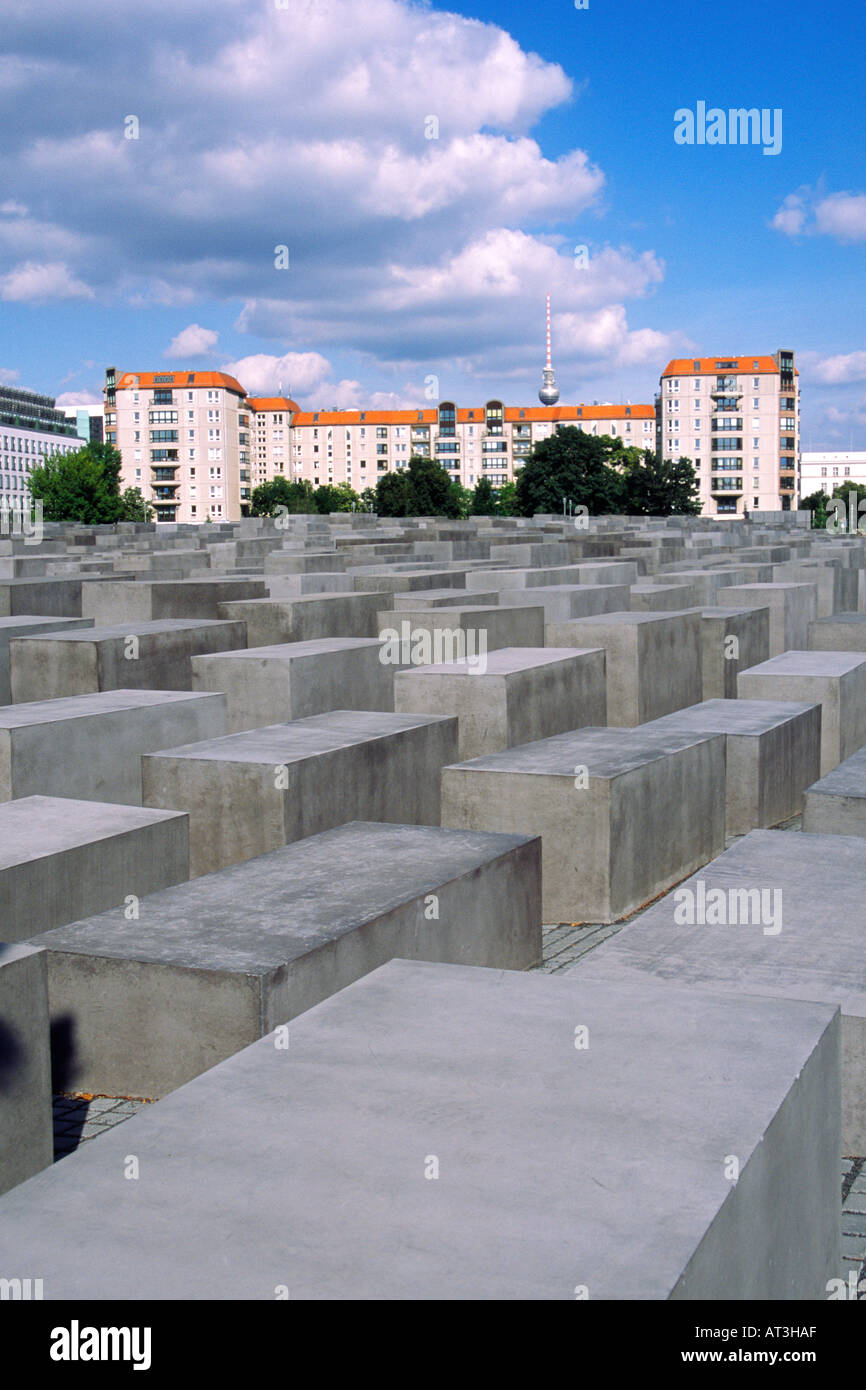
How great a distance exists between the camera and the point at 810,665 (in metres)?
14.0

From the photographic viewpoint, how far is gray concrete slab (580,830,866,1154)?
5.48 metres

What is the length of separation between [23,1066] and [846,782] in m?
6.09

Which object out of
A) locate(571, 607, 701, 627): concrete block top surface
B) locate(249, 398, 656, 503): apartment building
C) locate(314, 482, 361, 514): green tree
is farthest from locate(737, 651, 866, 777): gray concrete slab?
locate(249, 398, 656, 503): apartment building

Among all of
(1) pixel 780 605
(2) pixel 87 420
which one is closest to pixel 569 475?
(1) pixel 780 605

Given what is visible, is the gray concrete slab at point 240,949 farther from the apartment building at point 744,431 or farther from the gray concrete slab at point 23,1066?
the apartment building at point 744,431

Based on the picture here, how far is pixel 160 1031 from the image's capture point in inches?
230

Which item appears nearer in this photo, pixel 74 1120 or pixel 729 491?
pixel 74 1120

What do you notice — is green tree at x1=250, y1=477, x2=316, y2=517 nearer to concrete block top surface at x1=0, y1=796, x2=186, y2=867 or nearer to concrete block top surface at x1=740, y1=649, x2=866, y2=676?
concrete block top surface at x1=740, y1=649, x2=866, y2=676

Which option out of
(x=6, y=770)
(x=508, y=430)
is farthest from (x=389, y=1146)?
(x=508, y=430)

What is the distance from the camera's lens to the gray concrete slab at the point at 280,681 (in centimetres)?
1131

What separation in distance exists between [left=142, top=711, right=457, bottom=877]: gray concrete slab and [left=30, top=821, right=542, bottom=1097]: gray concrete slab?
1148mm

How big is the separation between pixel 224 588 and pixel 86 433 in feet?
540

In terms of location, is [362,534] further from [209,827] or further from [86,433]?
[86,433]

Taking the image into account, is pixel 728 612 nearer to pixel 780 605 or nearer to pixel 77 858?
pixel 780 605
